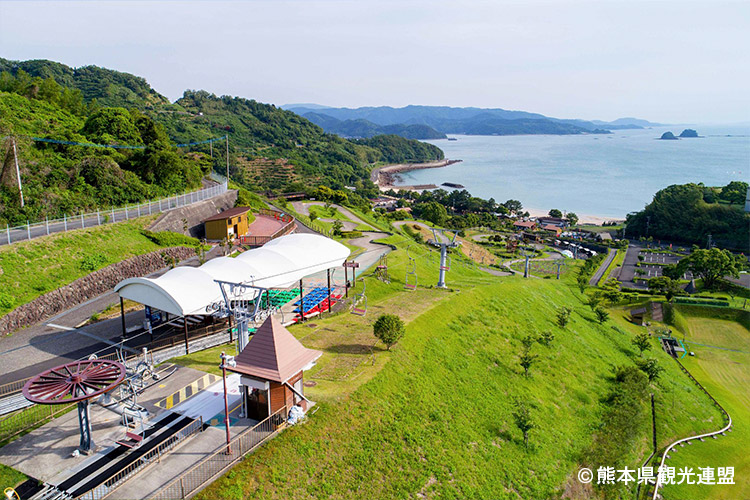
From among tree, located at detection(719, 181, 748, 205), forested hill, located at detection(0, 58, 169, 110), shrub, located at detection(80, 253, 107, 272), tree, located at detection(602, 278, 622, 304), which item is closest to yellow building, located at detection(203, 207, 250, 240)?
shrub, located at detection(80, 253, 107, 272)

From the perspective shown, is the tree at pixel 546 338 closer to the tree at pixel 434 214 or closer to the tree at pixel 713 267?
the tree at pixel 713 267

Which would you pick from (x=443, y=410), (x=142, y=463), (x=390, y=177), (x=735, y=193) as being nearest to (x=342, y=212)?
(x=443, y=410)

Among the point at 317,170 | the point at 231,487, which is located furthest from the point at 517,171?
the point at 231,487

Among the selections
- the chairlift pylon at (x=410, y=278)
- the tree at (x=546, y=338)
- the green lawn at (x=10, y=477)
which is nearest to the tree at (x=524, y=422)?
the tree at (x=546, y=338)

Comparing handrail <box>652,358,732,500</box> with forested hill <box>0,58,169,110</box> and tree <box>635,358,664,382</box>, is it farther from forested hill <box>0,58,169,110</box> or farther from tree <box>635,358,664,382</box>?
forested hill <box>0,58,169,110</box>

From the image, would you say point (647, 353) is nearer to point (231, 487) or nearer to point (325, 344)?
point (325, 344)

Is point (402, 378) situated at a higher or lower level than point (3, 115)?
lower
